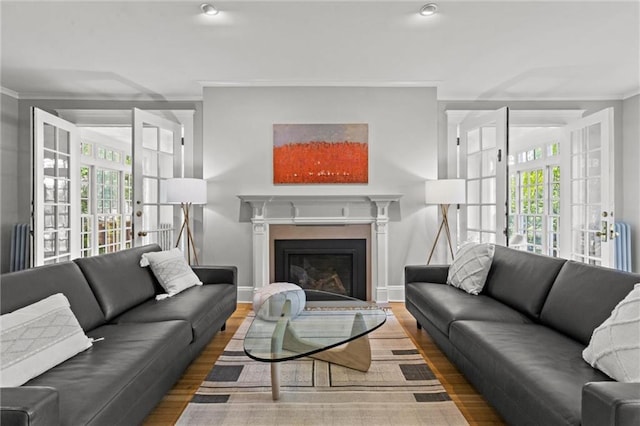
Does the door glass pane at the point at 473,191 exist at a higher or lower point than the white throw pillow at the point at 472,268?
higher

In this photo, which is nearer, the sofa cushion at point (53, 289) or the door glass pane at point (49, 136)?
the sofa cushion at point (53, 289)

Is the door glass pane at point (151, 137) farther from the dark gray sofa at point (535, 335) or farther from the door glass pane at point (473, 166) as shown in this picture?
the door glass pane at point (473, 166)

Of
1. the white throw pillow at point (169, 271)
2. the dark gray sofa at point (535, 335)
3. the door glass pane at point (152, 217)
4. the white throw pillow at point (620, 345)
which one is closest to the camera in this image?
the dark gray sofa at point (535, 335)

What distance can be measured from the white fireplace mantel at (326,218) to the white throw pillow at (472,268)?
1215 millimetres

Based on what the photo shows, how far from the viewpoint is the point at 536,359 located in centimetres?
163

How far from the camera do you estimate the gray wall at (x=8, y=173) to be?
432 centimetres

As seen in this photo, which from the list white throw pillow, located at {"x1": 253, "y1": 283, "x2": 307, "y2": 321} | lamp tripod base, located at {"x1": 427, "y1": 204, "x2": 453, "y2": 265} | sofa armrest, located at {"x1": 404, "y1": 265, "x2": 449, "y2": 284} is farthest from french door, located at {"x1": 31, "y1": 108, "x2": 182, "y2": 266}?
lamp tripod base, located at {"x1": 427, "y1": 204, "x2": 453, "y2": 265}

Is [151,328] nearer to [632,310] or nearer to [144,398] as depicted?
[144,398]

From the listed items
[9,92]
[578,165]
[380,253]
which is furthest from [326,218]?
[9,92]

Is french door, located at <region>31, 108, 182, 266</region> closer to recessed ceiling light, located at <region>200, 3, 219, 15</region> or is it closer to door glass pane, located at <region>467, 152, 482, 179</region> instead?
recessed ceiling light, located at <region>200, 3, 219, 15</region>

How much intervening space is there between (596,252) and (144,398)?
14.3ft

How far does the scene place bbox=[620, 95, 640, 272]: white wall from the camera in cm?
432

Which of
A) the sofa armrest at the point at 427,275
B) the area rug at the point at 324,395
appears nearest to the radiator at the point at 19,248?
the area rug at the point at 324,395

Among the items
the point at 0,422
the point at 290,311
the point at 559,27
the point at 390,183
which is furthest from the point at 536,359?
the point at 390,183
